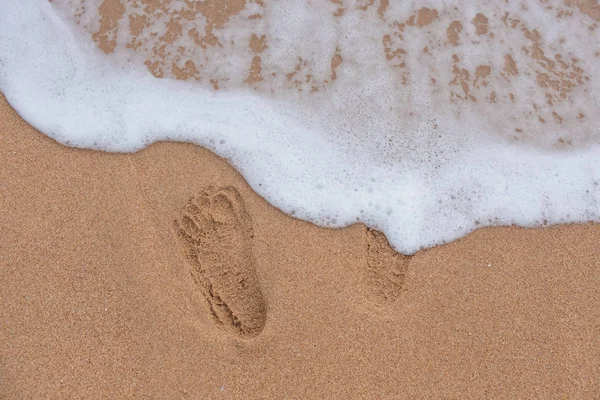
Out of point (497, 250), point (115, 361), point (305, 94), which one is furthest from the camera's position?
point (305, 94)

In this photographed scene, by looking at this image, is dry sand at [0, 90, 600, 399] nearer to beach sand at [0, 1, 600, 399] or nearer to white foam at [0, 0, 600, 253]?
beach sand at [0, 1, 600, 399]

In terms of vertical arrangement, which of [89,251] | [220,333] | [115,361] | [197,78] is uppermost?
[197,78]

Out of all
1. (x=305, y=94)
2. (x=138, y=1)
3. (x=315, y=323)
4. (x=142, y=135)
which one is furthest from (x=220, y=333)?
(x=138, y=1)

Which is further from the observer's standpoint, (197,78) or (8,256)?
(197,78)

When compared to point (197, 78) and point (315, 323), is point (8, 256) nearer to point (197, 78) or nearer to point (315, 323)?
point (197, 78)

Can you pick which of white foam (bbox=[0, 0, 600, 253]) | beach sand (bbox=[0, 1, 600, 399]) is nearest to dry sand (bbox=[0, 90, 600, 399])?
beach sand (bbox=[0, 1, 600, 399])

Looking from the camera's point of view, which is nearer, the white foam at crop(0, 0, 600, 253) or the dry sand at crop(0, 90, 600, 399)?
the dry sand at crop(0, 90, 600, 399)
